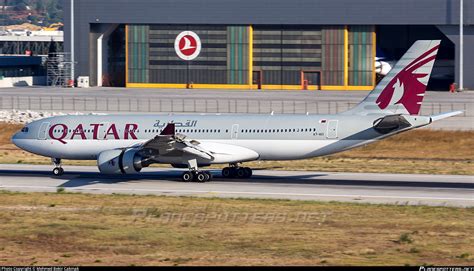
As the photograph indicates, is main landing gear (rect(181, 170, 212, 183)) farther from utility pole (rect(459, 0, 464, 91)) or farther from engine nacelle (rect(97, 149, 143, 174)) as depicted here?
utility pole (rect(459, 0, 464, 91))

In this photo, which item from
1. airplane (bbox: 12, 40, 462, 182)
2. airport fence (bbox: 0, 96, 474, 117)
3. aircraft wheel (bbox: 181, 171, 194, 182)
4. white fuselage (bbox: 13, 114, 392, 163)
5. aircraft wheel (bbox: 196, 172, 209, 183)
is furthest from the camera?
airport fence (bbox: 0, 96, 474, 117)

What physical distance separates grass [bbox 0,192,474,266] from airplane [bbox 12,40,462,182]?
629 centimetres

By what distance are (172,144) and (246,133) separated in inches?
162

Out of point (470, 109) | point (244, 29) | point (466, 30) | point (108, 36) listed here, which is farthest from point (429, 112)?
point (108, 36)

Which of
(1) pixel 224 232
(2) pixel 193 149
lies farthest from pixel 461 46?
(1) pixel 224 232

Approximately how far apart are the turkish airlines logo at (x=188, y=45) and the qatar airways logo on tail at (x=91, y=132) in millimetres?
72962

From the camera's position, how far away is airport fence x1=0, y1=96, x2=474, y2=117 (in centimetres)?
9488

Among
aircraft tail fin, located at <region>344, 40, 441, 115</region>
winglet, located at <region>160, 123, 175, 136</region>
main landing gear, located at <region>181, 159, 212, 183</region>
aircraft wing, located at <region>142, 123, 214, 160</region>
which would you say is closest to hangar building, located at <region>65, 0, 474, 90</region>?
aircraft tail fin, located at <region>344, 40, 441, 115</region>

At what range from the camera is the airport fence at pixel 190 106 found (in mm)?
94875

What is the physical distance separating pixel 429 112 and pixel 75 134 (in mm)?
47645

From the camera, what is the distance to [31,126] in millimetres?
55031

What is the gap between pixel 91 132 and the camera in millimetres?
52812

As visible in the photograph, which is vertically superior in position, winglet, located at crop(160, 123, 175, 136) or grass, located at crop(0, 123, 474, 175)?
winglet, located at crop(160, 123, 175, 136)

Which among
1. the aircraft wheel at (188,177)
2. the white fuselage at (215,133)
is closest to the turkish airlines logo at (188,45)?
the white fuselage at (215,133)
